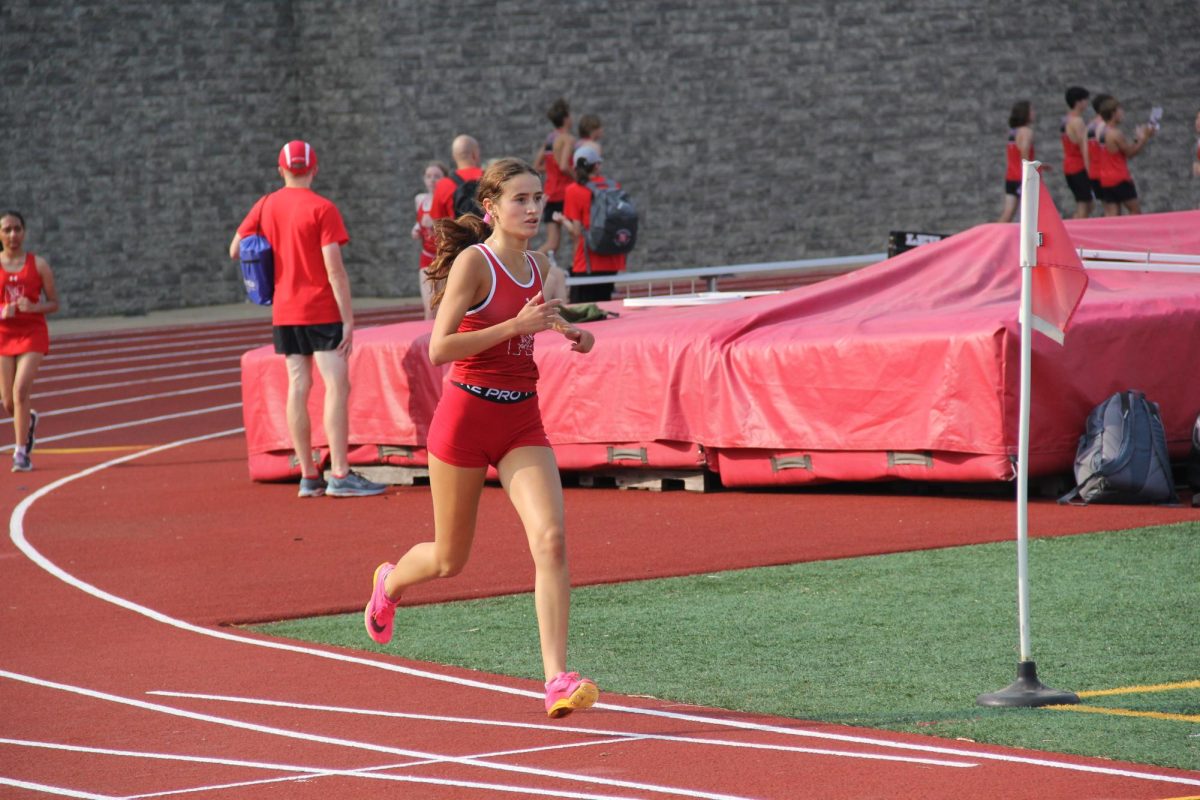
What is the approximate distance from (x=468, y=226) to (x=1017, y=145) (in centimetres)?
1772

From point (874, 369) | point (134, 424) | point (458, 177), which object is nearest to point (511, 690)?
point (874, 369)

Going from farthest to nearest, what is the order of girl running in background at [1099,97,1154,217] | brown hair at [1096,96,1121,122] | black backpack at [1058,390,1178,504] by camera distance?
girl running in background at [1099,97,1154,217] → brown hair at [1096,96,1121,122] → black backpack at [1058,390,1178,504]

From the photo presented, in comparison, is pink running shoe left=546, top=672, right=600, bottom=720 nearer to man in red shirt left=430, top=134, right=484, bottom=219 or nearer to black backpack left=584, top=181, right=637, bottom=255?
man in red shirt left=430, top=134, right=484, bottom=219

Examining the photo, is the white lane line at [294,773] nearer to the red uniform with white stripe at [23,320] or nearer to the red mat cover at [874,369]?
the red mat cover at [874,369]

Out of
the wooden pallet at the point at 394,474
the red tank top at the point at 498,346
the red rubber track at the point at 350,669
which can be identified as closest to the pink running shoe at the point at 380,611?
the red rubber track at the point at 350,669

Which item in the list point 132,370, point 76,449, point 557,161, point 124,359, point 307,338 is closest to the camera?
point 307,338

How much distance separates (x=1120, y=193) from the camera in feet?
74.6

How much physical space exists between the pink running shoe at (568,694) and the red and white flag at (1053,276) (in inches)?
72.5

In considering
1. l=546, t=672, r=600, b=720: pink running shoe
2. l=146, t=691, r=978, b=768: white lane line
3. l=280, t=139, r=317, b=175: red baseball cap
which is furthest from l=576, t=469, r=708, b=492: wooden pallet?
l=546, t=672, r=600, b=720: pink running shoe

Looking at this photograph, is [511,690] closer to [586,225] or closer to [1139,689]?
[1139,689]

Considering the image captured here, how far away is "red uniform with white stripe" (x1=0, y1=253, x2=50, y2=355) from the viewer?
41.9 feet

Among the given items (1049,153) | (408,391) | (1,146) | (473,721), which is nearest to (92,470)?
(408,391)

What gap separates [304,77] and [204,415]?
10.7 metres

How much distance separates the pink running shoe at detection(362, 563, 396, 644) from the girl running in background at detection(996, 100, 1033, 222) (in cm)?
1590
